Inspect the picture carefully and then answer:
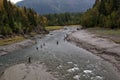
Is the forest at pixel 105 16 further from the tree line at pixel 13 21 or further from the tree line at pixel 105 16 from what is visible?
the tree line at pixel 13 21

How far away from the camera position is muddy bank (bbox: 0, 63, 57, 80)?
41.2m

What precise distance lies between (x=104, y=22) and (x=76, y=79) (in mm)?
91791

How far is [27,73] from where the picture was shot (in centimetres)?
4428

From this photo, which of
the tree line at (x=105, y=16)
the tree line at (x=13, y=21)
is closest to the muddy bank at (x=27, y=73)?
the tree line at (x=13, y=21)

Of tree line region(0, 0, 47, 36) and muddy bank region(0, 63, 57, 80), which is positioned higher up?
tree line region(0, 0, 47, 36)

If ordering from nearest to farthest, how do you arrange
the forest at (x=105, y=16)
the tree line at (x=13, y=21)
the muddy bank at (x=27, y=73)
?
1. the muddy bank at (x=27, y=73)
2. the tree line at (x=13, y=21)
3. the forest at (x=105, y=16)

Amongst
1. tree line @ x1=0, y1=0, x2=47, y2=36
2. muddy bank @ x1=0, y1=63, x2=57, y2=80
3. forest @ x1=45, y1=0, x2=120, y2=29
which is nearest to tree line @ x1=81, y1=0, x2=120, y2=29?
forest @ x1=45, y1=0, x2=120, y2=29

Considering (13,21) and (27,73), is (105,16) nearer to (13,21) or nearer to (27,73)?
(13,21)

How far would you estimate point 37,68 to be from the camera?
159 feet

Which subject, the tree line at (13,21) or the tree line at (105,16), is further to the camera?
the tree line at (105,16)

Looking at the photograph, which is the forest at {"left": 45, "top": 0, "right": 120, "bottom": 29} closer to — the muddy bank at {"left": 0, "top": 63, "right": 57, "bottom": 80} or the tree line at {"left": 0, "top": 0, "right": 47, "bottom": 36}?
the tree line at {"left": 0, "top": 0, "right": 47, "bottom": 36}

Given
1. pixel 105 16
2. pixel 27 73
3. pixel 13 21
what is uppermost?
pixel 105 16

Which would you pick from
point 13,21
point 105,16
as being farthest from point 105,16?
point 13,21

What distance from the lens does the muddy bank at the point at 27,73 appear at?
135ft
